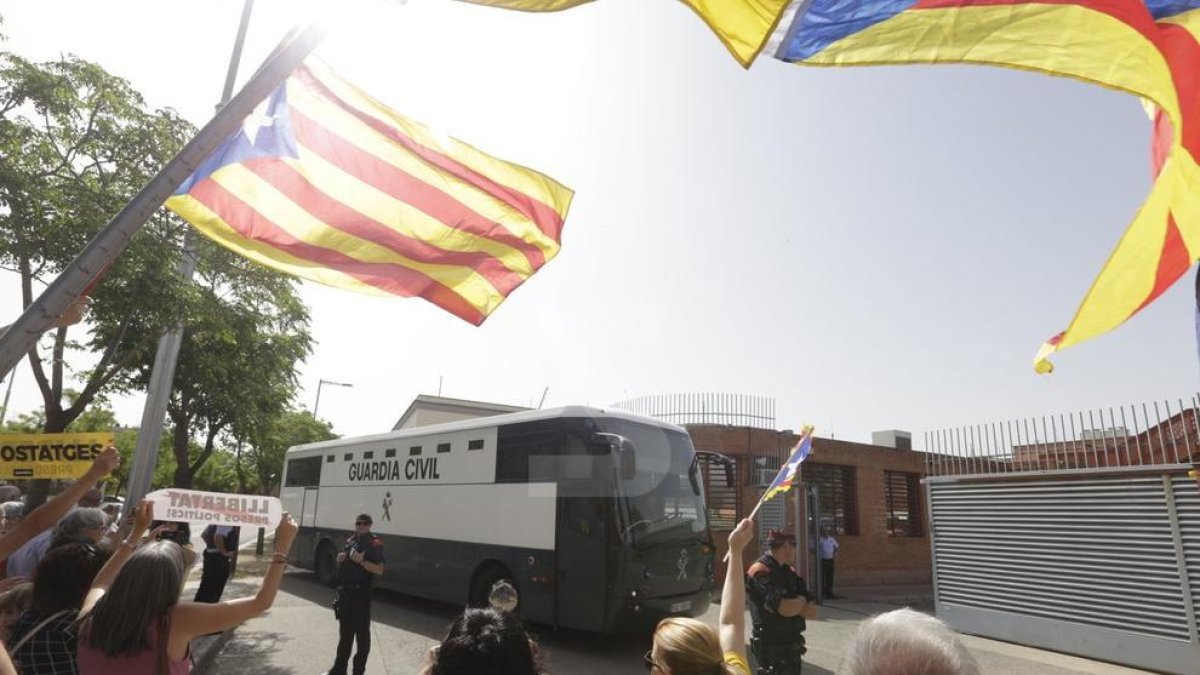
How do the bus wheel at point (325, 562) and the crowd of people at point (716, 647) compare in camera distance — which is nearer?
the crowd of people at point (716, 647)

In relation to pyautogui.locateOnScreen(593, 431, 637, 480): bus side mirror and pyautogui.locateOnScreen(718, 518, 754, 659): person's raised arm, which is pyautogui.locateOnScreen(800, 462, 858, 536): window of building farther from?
pyautogui.locateOnScreen(718, 518, 754, 659): person's raised arm

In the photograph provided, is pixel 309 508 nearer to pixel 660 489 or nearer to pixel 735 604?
pixel 660 489

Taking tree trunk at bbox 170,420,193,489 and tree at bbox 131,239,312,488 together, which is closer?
tree at bbox 131,239,312,488

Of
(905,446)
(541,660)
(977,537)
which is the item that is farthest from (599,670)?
(905,446)

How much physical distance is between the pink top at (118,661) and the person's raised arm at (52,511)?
59cm

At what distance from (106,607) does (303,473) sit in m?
16.4

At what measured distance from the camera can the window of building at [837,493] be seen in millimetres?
19422

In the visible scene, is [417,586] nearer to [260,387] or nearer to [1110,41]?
[260,387]

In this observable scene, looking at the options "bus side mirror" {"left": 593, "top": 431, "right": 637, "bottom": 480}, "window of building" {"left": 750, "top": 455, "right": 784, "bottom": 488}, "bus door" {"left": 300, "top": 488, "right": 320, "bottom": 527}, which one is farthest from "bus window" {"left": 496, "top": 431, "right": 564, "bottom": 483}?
"window of building" {"left": 750, "top": 455, "right": 784, "bottom": 488}

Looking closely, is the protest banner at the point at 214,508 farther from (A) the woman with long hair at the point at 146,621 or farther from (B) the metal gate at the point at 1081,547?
(B) the metal gate at the point at 1081,547

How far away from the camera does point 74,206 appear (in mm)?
7703

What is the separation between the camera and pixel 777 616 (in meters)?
5.60

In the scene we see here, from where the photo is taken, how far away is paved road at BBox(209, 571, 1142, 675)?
858cm

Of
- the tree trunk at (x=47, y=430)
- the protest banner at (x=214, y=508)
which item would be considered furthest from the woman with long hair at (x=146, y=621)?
the tree trunk at (x=47, y=430)
